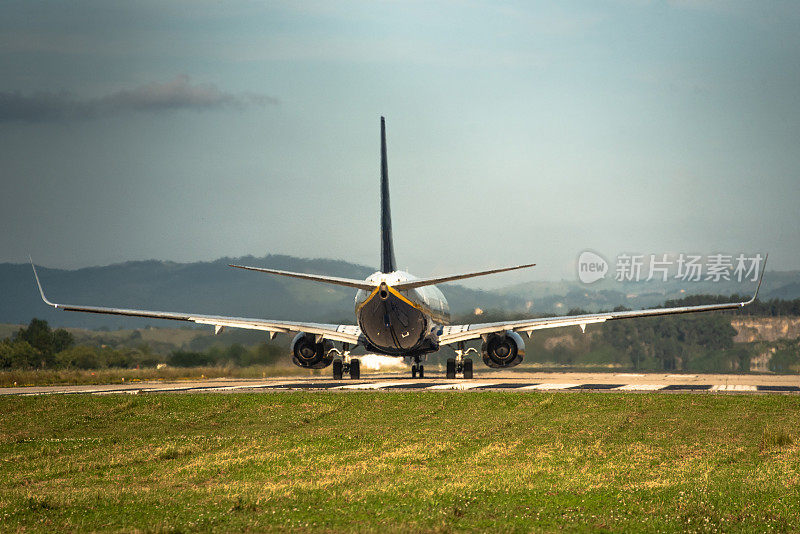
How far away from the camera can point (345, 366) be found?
169 ft

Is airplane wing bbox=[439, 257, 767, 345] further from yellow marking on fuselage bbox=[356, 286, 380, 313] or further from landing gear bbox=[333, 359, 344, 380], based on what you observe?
yellow marking on fuselage bbox=[356, 286, 380, 313]

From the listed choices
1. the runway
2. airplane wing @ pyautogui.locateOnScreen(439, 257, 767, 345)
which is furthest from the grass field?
airplane wing @ pyautogui.locateOnScreen(439, 257, 767, 345)

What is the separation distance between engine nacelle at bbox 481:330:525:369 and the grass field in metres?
15.7

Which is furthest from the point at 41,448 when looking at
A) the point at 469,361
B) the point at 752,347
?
the point at 752,347

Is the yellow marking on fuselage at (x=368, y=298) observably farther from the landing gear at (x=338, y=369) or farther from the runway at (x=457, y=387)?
the landing gear at (x=338, y=369)

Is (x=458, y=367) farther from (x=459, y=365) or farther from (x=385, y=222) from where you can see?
(x=385, y=222)

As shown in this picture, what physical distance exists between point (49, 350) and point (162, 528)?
Answer: 6470 centimetres

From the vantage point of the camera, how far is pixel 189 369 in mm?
60688

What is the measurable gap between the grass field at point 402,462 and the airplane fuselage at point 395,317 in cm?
1081

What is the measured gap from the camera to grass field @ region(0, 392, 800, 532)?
14375 millimetres

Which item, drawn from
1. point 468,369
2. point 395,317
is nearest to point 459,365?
point 468,369

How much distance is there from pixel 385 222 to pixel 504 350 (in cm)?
1017

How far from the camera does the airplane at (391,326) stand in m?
45.6

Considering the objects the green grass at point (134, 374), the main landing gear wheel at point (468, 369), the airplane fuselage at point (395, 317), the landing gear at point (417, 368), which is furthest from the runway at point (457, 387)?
the landing gear at point (417, 368)
